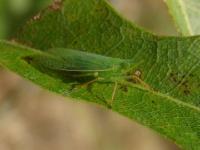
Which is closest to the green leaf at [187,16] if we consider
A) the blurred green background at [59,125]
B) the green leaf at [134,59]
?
the green leaf at [134,59]

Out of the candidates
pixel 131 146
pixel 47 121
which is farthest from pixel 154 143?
pixel 47 121

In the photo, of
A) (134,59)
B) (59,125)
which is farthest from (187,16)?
(59,125)

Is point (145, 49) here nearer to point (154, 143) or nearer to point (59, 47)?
point (59, 47)

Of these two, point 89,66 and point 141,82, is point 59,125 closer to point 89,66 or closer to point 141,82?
point 89,66

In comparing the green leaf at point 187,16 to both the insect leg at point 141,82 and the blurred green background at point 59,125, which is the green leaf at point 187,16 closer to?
the insect leg at point 141,82

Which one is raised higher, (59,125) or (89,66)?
(89,66)
